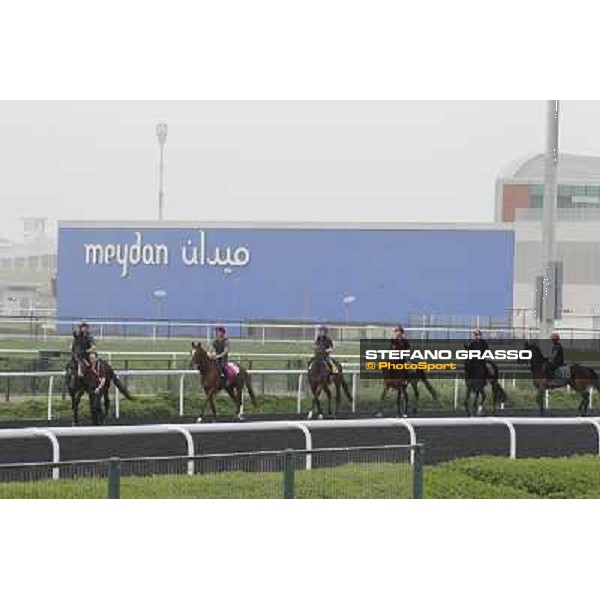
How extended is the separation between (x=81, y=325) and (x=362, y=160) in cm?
264

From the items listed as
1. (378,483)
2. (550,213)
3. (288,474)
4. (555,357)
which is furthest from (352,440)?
(288,474)

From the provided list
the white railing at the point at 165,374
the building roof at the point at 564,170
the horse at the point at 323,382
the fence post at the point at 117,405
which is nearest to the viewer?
the building roof at the point at 564,170

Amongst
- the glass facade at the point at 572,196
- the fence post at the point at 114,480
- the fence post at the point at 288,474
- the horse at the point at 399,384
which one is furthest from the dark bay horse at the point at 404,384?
the fence post at the point at 114,480

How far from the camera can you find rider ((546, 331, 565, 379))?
1555cm

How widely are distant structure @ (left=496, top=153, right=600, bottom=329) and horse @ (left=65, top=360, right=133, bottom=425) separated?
4.05m

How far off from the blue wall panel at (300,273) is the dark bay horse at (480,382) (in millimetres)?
1213

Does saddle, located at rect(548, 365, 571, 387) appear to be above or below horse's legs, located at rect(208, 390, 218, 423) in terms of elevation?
above

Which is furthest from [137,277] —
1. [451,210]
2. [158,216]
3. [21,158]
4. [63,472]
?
[63,472]

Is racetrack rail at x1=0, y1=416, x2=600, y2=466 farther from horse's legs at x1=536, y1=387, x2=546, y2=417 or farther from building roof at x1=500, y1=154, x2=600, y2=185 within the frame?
building roof at x1=500, y1=154, x2=600, y2=185

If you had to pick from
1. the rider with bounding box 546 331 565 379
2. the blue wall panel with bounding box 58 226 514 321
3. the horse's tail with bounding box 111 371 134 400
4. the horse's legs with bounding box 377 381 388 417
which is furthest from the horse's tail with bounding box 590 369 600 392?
the horse's tail with bounding box 111 371 134 400

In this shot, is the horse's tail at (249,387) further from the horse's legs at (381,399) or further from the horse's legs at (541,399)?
the horse's legs at (541,399)

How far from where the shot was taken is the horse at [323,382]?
56.1 feet

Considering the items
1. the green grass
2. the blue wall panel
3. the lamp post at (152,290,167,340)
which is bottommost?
the green grass

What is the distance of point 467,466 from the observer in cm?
1262
